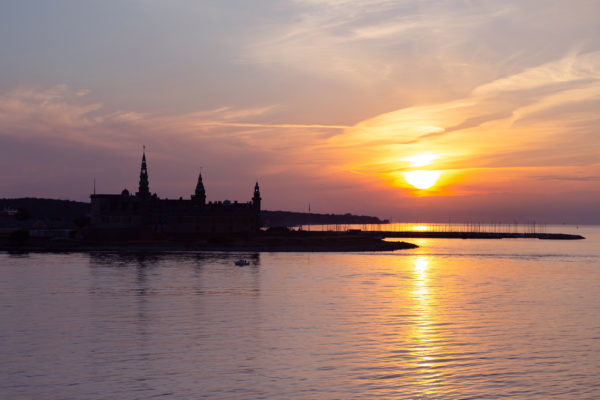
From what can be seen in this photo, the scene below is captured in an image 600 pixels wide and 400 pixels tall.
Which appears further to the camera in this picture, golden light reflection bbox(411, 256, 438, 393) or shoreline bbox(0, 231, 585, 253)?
shoreline bbox(0, 231, 585, 253)

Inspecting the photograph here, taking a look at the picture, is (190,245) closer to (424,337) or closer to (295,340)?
(295,340)

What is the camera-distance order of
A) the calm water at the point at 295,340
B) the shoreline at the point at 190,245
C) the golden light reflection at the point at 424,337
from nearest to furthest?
the calm water at the point at 295,340, the golden light reflection at the point at 424,337, the shoreline at the point at 190,245

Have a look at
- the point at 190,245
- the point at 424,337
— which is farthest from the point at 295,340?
the point at 190,245

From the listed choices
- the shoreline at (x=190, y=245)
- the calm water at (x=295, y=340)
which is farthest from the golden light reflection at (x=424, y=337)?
the shoreline at (x=190, y=245)

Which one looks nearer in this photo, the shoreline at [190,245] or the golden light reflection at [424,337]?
the golden light reflection at [424,337]

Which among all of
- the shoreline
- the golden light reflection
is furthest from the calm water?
the shoreline

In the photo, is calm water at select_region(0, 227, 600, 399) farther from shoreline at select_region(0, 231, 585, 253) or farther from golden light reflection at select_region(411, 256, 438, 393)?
shoreline at select_region(0, 231, 585, 253)

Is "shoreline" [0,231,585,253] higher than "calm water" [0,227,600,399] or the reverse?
higher

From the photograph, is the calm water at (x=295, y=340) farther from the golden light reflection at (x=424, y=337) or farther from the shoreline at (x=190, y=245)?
the shoreline at (x=190, y=245)

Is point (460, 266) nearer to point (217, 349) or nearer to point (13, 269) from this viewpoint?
point (13, 269)

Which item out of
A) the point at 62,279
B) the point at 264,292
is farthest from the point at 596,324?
the point at 62,279

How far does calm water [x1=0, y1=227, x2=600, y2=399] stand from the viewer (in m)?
30.8

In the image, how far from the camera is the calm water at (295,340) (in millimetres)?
30781

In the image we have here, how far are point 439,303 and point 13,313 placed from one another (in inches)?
1469
